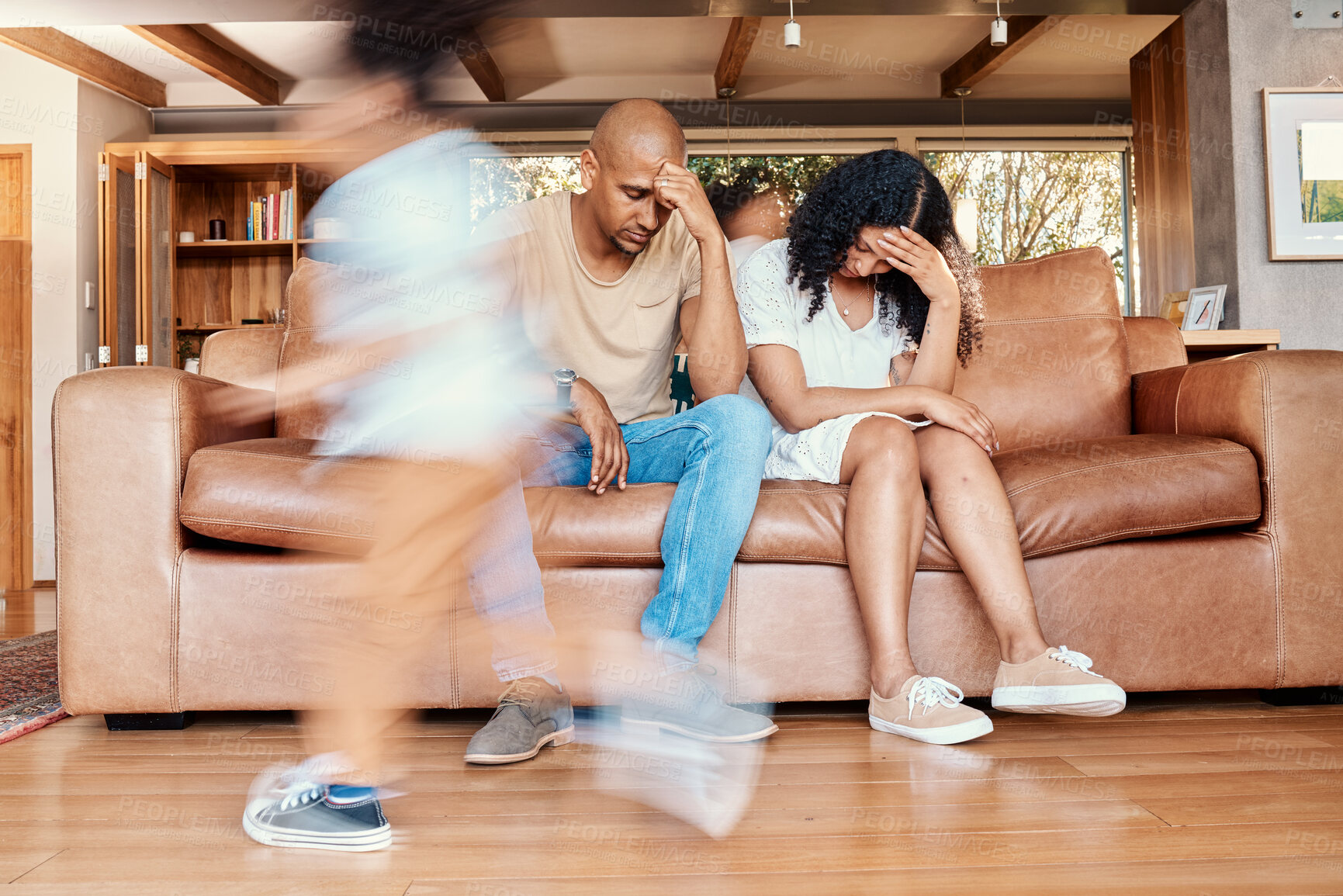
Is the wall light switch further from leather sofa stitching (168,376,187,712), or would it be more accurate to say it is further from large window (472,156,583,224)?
leather sofa stitching (168,376,187,712)

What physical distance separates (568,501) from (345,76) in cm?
95

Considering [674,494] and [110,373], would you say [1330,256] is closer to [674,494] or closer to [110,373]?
[674,494]

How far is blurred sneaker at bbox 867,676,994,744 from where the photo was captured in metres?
1.50

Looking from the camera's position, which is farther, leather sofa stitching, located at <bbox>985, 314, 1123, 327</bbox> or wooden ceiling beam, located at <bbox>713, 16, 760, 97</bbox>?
wooden ceiling beam, located at <bbox>713, 16, 760, 97</bbox>

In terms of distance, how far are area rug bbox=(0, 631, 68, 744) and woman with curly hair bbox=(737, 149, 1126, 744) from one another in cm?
148

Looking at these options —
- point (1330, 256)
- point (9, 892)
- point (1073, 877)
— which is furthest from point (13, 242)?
point (1330, 256)

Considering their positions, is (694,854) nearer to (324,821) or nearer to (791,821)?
(791,821)

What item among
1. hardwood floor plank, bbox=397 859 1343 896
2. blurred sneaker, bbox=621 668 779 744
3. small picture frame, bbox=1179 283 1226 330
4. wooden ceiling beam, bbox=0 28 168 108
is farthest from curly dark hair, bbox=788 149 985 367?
wooden ceiling beam, bbox=0 28 168 108

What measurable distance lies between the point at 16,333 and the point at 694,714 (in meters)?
4.98

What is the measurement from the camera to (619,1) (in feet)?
14.2

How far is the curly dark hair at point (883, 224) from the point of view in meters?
1.90

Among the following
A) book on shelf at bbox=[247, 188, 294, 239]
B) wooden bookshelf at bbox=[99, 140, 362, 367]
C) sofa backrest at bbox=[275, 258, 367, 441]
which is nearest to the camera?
sofa backrest at bbox=[275, 258, 367, 441]

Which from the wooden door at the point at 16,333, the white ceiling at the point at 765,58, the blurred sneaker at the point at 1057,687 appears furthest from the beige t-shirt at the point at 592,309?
the wooden door at the point at 16,333

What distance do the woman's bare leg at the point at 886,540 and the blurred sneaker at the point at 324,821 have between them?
2.79 ft
